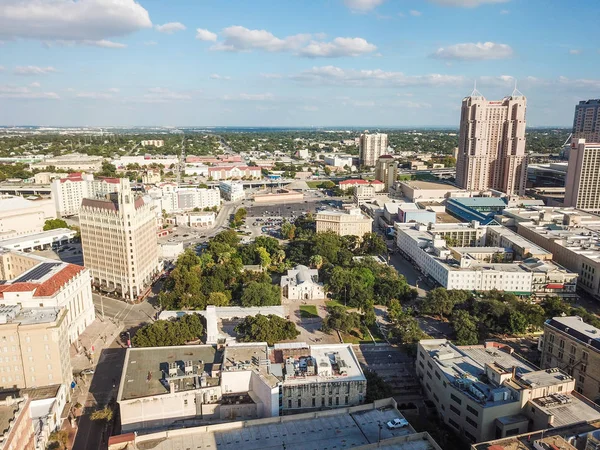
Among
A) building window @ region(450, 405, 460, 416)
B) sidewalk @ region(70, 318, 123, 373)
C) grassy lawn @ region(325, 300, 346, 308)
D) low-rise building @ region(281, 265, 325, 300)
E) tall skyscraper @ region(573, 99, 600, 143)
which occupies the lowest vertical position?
grassy lawn @ region(325, 300, 346, 308)

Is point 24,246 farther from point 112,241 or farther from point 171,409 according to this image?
point 171,409

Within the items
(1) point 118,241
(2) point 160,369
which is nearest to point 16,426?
(2) point 160,369

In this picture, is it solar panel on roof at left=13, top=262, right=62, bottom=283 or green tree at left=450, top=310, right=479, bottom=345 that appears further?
solar panel on roof at left=13, top=262, right=62, bottom=283

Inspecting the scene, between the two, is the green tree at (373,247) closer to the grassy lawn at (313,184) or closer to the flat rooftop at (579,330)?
the flat rooftop at (579,330)

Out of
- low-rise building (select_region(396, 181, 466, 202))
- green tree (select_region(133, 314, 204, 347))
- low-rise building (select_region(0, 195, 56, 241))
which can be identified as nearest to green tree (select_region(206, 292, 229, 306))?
green tree (select_region(133, 314, 204, 347))

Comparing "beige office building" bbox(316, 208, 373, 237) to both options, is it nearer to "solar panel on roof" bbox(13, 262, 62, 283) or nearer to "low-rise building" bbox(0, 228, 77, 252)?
"low-rise building" bbox(0, 228, 77, 252)

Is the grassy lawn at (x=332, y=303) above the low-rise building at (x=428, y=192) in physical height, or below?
below

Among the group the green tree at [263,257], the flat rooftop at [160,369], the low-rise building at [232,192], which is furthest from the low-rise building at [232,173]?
the flat rooftop at [160,369]

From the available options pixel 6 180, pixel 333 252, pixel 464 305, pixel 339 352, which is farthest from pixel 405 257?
pixel 6 180
